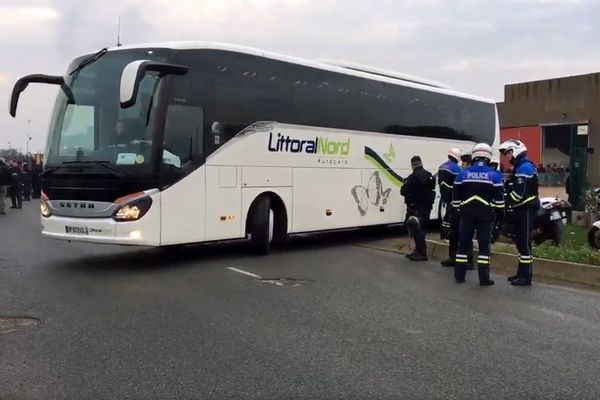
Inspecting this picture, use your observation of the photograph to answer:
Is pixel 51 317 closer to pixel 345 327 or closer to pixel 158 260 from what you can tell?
pixel 345 327

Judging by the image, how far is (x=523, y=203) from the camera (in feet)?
29.8

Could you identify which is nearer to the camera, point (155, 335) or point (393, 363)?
point (393, 363)

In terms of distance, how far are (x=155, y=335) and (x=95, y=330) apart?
2.05 feet

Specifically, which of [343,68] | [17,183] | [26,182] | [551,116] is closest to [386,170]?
[343,68]

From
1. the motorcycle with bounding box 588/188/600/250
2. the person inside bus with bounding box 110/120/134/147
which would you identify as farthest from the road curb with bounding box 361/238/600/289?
the person inside bus with bounding box 110/120/134/147

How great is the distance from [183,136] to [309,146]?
10.4 feet

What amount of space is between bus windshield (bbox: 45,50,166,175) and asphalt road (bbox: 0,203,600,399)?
1.71 m

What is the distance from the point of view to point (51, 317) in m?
6.77

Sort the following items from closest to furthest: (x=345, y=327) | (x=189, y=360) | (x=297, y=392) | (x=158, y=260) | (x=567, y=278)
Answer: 1. (x=297, y=392)
2. (x=189, y=360)
3. (x=345, y=327)
4. (x=567, y=278)
5. (x=158, y=260)

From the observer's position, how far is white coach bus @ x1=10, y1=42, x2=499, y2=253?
9711 millimetres

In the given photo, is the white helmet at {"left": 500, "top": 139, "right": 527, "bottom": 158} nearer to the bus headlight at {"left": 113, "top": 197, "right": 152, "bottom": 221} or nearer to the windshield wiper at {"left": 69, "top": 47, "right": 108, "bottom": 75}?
the bus headlight at {"left": 113, "top": 197, "right": 152, "bottom": 221}

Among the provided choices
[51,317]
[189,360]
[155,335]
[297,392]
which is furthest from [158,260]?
[297,392]

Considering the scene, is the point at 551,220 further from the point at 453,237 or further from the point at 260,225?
the point at 260,225

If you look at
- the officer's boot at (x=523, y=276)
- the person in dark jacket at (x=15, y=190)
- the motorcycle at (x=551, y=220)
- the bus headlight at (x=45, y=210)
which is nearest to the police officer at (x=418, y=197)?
the motorcycle at (x=551, y=220)
